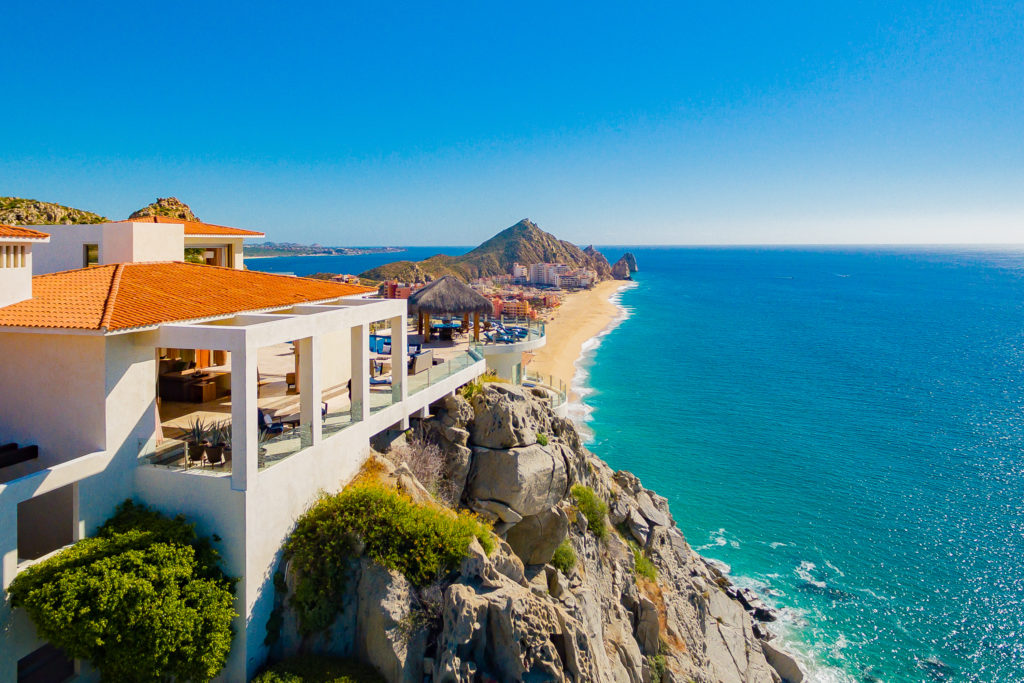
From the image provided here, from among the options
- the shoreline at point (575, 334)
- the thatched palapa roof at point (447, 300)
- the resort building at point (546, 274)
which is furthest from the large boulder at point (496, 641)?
the resort building at point (546, 274)

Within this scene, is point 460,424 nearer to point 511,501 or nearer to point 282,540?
point 511,501

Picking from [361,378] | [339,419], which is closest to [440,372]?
[361,378]

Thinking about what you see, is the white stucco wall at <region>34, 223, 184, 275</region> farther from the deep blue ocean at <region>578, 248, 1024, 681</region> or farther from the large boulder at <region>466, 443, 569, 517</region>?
the deep blue ocean at <region>578, 248, 1024, 681</region>

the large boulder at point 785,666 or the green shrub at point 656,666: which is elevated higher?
the green shrub at point 656,666

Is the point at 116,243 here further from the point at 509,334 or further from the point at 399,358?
the point at 509,334

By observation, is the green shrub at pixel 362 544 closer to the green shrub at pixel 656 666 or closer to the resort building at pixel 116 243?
the green shrub at pixel 656 666

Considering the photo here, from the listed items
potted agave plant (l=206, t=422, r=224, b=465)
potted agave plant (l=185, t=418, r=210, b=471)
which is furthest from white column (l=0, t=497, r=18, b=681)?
potted agave plant (l=206, t=422, r=224, b=465)

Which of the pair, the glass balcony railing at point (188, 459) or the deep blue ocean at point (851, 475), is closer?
the glass balcony railing at point (188, 459)
